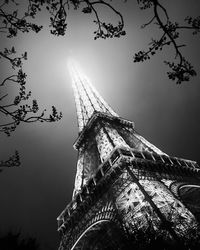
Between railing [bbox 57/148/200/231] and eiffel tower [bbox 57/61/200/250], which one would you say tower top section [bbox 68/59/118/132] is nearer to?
eiffel tower [bbox 57/61/200/250]

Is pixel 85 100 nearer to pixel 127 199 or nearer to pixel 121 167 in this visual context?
pixel 121 167

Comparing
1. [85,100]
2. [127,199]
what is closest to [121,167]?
[127,199]

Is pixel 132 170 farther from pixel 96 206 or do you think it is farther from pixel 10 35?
pixel 10 35

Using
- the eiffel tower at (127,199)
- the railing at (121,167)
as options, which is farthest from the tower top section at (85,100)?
the railing at (121,167)

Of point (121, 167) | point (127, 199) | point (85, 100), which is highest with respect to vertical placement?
point (85, 100)

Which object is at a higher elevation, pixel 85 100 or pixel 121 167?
pixel 85 100
